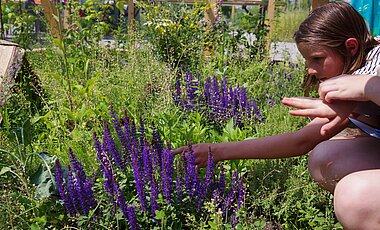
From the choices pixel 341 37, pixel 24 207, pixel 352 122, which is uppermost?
pixel 341 37

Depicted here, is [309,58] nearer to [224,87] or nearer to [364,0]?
[224,87]

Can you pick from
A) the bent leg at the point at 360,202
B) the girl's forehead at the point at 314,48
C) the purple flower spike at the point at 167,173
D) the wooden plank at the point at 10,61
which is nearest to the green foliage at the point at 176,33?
the wooden plank at the point at 10,61

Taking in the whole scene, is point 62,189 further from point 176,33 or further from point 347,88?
point 176,33

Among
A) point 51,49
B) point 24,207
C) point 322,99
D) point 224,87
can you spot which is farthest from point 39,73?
point 322,99

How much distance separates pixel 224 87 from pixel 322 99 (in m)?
1.34

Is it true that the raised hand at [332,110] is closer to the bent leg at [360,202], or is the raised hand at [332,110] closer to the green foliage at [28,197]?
the bent leg at [360,202]

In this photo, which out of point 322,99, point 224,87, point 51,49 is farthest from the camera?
point 51,49

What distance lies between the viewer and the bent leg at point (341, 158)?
6.53 feet

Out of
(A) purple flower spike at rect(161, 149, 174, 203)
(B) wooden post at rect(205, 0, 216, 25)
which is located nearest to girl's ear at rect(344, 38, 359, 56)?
(A) purple flower spike at rect(161, 149, 174, 203)

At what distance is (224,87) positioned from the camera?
10.5 ft

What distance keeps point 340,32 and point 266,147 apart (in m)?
0.57

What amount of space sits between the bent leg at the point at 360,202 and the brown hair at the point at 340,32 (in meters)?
0.54

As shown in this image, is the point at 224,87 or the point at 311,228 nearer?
the point at 311,228

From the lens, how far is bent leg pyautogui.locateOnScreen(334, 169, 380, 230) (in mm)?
1646
